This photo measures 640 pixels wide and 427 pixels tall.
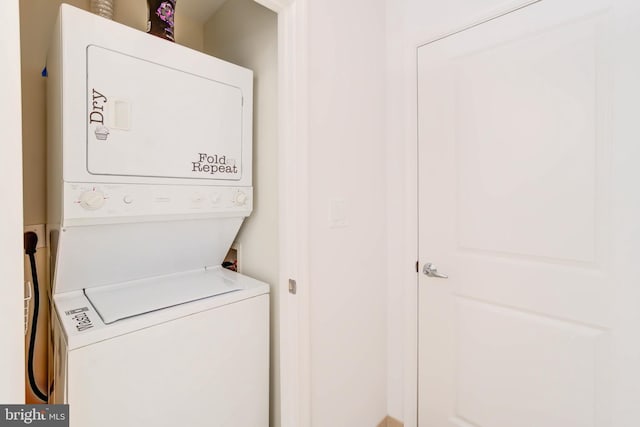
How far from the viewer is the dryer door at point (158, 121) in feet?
3.40

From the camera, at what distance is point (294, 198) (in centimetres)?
128

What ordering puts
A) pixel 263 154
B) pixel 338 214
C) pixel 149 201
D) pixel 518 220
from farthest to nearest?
1. pixel 263 154
2. pixel 338 214
3. pixel 518 220
4. pixel 149 201

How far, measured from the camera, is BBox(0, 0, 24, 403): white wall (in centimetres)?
60

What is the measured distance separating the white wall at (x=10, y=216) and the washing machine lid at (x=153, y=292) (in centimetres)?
35

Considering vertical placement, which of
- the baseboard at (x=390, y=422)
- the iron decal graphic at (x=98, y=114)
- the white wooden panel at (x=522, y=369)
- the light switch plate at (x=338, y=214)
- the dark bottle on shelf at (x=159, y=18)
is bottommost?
the baseboard at (x=390, y=422)

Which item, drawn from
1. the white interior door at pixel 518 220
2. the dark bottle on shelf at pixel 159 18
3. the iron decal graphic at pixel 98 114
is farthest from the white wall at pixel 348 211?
the iron decal graphic at pixel 98 114

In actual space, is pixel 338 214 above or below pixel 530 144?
below

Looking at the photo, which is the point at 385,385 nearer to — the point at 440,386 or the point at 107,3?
the point at 440,386

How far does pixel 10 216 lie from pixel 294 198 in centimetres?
85

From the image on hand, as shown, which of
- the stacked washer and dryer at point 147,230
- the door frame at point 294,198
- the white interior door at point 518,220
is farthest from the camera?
the door frame at point 294,198

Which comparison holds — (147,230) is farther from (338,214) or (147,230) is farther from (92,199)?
(338,214)

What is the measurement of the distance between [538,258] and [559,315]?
0.23m
